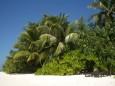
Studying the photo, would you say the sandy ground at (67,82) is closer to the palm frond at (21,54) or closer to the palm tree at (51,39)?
the palm tree at (51,39)

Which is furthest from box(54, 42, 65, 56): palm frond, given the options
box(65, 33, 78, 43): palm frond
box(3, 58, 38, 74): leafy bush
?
box(3, 58, 38, 74): leafy bush

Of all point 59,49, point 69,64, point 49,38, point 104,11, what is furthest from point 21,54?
point 104,11

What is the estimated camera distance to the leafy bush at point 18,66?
2765cm

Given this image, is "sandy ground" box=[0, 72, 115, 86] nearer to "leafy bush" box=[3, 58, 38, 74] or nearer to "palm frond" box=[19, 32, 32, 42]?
"leafy bush" box=[3, 58, 38, 74]

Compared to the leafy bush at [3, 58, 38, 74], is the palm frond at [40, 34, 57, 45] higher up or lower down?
higher up

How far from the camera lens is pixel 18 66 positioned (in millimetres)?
28000

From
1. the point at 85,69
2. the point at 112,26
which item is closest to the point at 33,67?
the point at 85,69

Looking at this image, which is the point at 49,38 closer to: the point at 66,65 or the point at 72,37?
the point at 72,37

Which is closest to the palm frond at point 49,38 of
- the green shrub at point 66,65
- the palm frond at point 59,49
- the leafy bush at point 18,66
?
the palm frond at point 59,49

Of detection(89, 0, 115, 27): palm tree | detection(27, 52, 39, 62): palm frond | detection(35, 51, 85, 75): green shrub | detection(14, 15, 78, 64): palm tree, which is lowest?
detection(35, 51, 85, 75): green shrub

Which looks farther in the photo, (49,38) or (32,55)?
(32,55)

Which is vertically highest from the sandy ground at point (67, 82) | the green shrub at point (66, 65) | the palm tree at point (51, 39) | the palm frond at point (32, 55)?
the palm tree at point (51, 39)

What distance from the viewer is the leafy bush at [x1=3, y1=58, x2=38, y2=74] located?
27655 millimetres

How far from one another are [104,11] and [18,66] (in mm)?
12125
